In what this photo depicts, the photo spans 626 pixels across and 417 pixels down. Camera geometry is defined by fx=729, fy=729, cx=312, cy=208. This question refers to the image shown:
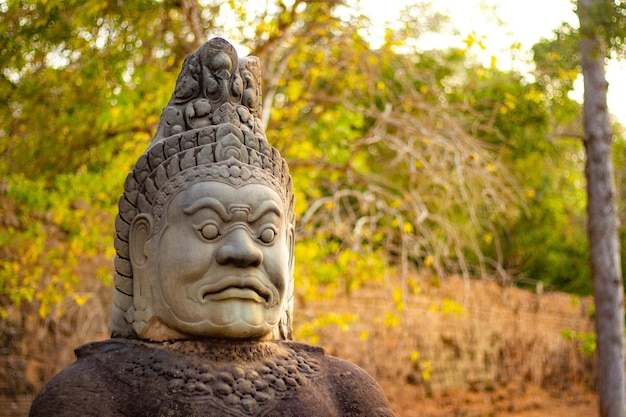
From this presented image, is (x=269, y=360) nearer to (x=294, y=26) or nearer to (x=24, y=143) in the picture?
(x=24, y=143)

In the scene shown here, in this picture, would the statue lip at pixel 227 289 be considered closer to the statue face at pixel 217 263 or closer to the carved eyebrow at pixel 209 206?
the statue face at pixel 217 263

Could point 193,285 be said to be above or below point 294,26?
below

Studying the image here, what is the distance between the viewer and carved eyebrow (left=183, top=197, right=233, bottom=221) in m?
2.80

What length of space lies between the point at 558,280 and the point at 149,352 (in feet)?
44.1

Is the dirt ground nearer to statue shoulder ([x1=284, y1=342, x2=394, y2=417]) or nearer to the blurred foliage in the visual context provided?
the blurred foliage

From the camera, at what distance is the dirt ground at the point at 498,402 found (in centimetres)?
1048

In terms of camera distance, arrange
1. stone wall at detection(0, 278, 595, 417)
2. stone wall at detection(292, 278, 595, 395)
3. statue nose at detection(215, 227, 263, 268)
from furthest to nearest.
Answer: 1. stone wall at detection(292, 278, 595, 395)
2. stone wall at detection(0, 278, 595, 417)
3. statue nose at detection(215, 227, 263, 268)

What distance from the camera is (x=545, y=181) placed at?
13.0 metres

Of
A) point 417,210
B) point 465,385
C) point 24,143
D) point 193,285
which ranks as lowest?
point 465,385

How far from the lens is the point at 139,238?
2982 mm

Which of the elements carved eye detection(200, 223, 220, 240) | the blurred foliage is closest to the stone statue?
carved eye detection(200, 223, 220, 240)

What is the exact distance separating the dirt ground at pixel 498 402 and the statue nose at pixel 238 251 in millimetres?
7575

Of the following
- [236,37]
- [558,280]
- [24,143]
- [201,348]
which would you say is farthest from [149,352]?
[558,280]

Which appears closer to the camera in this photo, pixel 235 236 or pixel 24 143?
pixel 235 236
